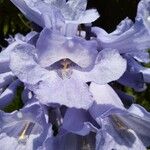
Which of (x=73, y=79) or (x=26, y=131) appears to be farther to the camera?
(x=26, y=131)

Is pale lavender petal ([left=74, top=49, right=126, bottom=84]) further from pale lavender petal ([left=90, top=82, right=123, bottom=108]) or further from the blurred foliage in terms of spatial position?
the blurred foliage

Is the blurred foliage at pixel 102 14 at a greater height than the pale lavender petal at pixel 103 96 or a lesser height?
lesser

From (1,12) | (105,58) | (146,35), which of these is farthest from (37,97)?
(1,12)

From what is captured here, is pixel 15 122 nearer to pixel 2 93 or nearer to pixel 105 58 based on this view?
pixel 2 93

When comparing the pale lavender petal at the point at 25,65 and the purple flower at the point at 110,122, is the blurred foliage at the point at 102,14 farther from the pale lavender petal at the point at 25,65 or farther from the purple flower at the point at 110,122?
the pale lavender petal at the point at 25,65

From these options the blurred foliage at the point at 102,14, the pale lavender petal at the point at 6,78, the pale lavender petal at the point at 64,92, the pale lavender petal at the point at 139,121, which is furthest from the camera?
the blurred foliage at the point at 102,14

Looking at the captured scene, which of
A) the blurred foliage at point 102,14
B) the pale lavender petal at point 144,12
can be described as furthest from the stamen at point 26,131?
the blurred foliage at point 102,14

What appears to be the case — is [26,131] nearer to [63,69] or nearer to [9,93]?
[9,93]

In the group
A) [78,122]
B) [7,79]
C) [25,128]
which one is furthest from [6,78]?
[78,122]
